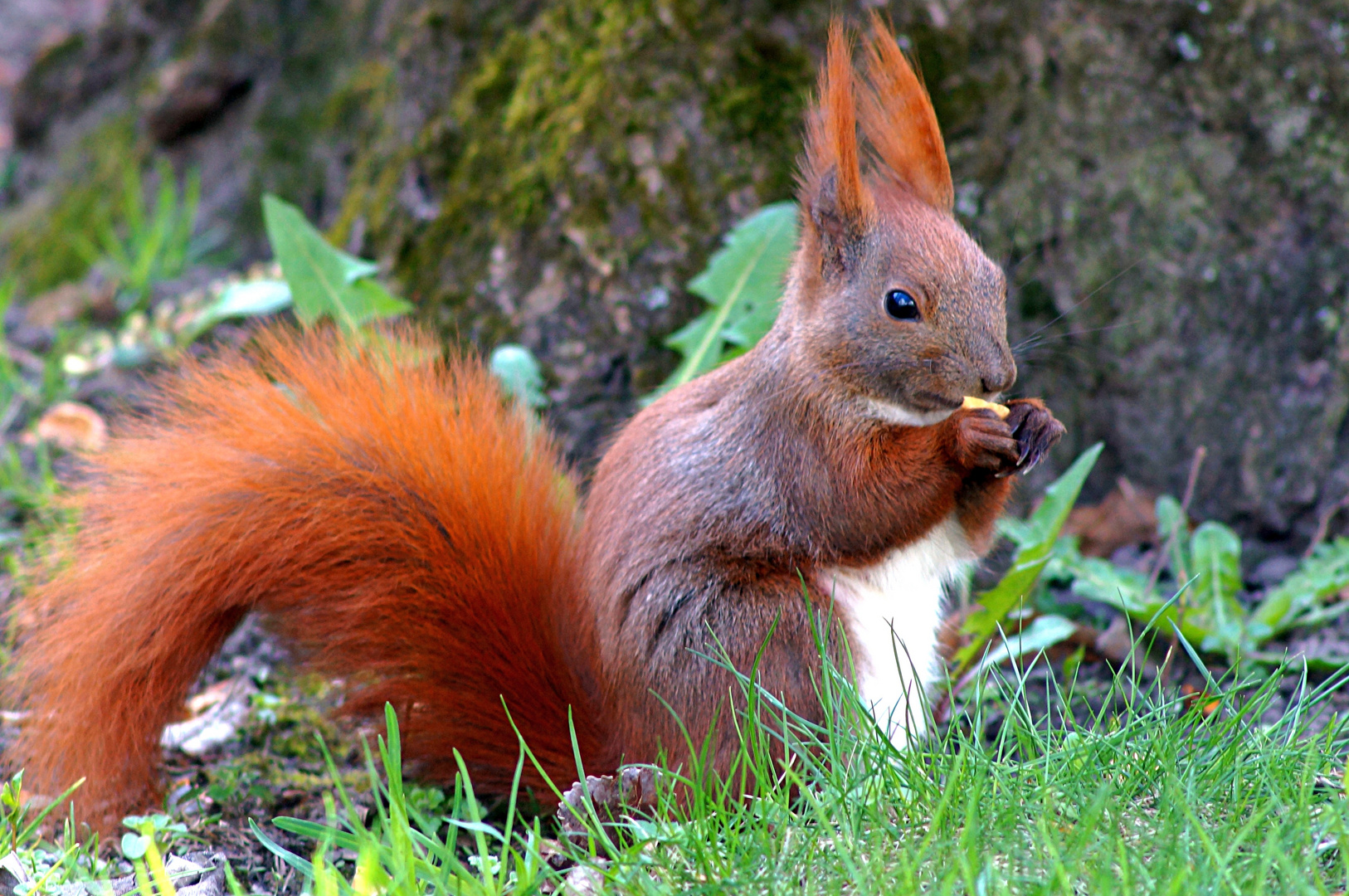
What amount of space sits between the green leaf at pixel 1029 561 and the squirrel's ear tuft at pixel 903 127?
67cm

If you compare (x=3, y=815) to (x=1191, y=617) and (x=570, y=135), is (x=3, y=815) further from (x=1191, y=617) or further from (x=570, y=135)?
(x=1191, y=617)

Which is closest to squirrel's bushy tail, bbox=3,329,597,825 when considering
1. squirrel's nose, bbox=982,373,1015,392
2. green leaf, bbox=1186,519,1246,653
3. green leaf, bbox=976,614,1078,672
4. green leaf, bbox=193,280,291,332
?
squirrel's nose, bbox=982,373,1015,392

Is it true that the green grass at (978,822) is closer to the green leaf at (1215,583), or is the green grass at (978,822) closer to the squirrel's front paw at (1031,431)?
the squirrel's front paw at (1031,431)

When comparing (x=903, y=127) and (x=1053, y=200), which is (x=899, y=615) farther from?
(x=1053, y=200)

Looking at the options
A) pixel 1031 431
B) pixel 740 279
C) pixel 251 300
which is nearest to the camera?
pixel 1031 431

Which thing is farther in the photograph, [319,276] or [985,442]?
[319,276]

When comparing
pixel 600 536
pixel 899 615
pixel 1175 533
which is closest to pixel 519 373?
pixel 600 536

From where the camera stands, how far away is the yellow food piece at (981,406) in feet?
6.60

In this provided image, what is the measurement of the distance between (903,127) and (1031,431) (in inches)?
24.0

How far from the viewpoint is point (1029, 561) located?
250 cm

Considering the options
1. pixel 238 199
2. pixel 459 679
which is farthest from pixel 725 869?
pixel 238 199

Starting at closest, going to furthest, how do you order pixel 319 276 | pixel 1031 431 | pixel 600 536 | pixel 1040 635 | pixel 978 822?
pixel 978 822
pixel 1031 431
pixel 600 536
pixel 1040 635
pixel 319 276

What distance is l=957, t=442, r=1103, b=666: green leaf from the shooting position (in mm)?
2453

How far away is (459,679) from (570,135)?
5.27ft
